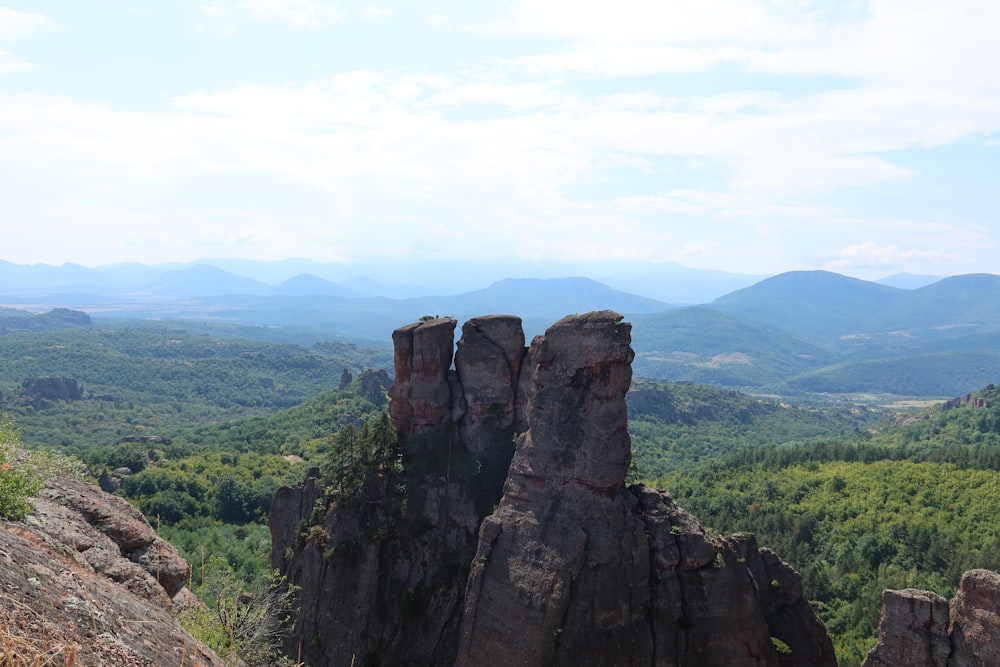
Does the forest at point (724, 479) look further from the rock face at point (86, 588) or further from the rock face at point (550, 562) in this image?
the rock face at point (550, 562)

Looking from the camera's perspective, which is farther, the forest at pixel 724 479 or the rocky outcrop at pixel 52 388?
the rocky outcrop at pixel 52 388

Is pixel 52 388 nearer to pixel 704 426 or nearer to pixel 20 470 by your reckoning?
pixel 704 426

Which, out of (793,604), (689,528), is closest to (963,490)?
Result: (793,604)

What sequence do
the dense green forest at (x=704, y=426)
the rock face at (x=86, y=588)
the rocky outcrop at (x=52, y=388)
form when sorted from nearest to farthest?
1. the rock face at (x=86, y=588)
2. the dense green forest at (x=704, y=426)
3. the rocky outcrop at (x=52, y=388)

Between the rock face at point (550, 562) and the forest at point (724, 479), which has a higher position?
the rock face at point (550, 562)

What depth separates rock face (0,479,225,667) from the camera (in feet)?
23.1

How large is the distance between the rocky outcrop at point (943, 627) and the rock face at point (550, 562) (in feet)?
14.5

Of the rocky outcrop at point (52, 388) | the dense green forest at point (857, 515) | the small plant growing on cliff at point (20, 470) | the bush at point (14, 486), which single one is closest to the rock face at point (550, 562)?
the small plant growing on cliff at point (20, 470)

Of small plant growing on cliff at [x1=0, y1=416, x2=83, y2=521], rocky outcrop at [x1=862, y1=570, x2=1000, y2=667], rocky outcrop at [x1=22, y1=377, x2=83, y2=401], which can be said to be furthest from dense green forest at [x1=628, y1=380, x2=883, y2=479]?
rocky outcrop at [x1=22, y1=377, x2=83, y2=401]

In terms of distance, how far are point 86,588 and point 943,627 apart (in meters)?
27.0

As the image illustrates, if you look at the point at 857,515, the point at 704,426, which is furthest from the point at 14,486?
the point at 704,426

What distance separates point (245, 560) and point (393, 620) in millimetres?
25529

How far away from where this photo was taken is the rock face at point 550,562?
84.8ft

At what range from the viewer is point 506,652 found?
26.1 m
